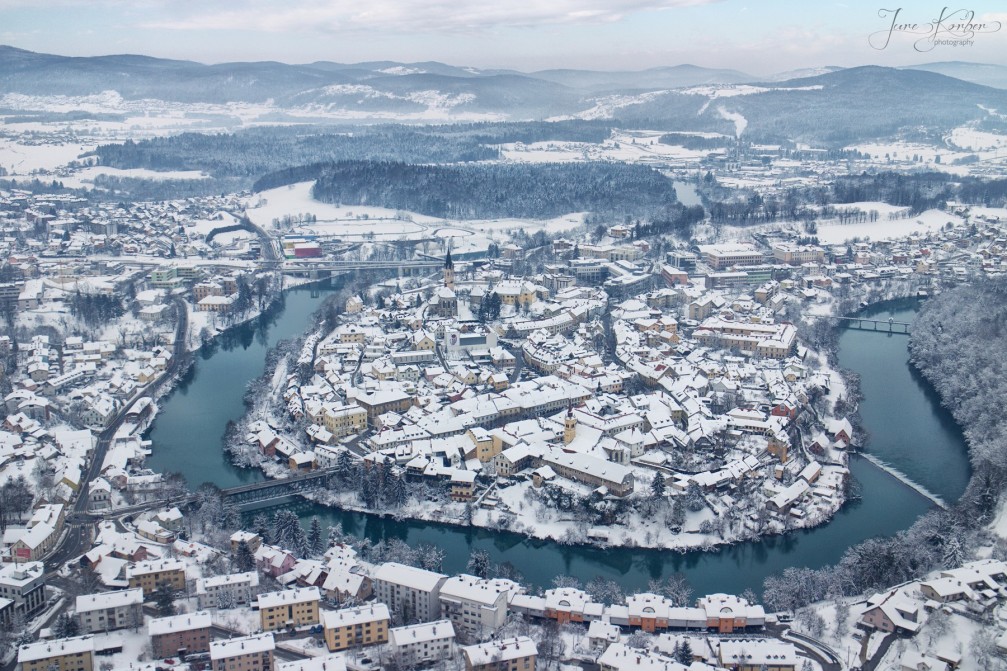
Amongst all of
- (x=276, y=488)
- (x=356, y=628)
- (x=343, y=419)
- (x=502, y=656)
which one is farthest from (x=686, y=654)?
(x=343, y=419)

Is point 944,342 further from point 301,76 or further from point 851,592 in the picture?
point 301,76

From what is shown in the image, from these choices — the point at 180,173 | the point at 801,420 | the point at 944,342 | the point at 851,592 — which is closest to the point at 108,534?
the point at 851,592

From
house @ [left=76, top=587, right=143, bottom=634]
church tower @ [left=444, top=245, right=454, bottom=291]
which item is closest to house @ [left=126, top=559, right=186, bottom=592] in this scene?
house @ [left=76, top=587, right=143, bottom=634]

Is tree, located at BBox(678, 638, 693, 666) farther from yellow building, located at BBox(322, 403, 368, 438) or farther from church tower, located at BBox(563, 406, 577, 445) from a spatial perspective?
yellow building, located at BBox(322, 403, 368, 438)

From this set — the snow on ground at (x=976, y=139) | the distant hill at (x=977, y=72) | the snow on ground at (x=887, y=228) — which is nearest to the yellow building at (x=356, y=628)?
the snow on ground at (x=887, y=228)

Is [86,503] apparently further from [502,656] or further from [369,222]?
[369,222]
